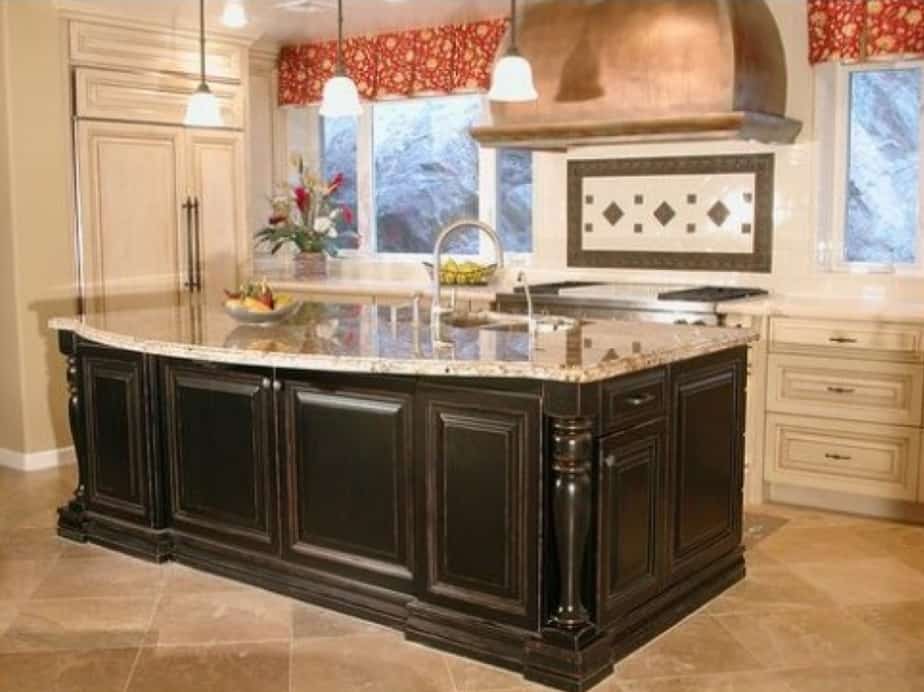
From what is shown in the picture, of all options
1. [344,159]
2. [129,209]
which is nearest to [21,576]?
[129,209]

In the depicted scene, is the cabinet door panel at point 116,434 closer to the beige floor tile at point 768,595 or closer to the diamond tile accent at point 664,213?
the beige floor tile at point 768,595

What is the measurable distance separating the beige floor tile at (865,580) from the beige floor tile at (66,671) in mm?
2377

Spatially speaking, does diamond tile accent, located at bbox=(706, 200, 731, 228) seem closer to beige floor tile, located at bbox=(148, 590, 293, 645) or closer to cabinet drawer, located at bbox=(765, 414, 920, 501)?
cabinet drawer, located at bbox=(765, 414, 920, 501)

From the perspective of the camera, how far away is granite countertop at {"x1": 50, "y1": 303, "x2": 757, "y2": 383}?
3195 mm

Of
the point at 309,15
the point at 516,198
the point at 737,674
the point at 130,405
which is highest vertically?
the point at 309,15

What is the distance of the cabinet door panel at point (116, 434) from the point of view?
4.35 metres

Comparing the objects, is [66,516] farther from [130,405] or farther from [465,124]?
[465,124]

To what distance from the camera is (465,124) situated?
680cm

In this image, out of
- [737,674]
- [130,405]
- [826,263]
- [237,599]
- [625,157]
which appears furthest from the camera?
[625,157]

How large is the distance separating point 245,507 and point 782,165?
3106mm

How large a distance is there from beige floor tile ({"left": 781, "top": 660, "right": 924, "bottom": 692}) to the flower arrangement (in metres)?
4.39

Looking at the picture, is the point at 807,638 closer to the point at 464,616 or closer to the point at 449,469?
the point at 464,616

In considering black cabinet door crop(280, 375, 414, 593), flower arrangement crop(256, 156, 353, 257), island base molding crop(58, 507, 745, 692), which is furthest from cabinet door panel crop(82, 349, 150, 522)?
flower arrangement crop(256, 156, 353, 257)

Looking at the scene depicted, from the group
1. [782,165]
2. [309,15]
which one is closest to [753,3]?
[782,165]
